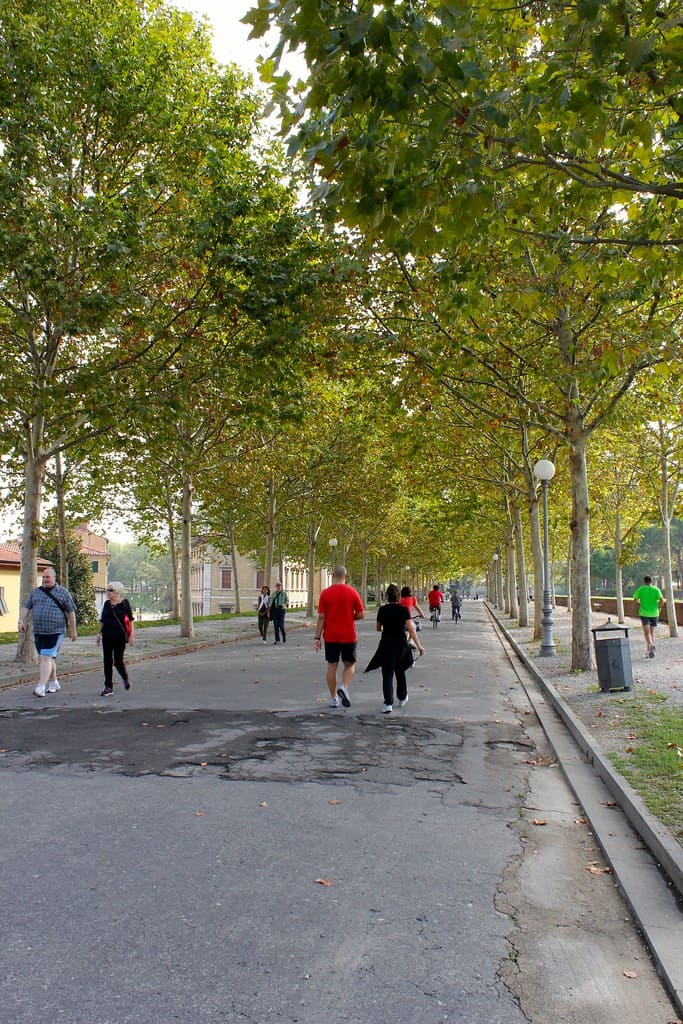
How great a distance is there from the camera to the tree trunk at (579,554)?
15398mm

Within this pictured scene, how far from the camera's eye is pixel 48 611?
11461 millimetres

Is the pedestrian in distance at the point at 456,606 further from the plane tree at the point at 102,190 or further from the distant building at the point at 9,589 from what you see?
the plane tree at the point at 102,190

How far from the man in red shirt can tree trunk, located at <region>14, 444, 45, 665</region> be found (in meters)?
7.99

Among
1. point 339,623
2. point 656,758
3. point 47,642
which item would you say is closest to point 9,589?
point 47,642

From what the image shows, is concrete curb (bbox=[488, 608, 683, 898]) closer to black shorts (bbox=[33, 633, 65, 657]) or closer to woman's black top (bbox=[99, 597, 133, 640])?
woman's black top (bbox=[99, 597, 133, 640])

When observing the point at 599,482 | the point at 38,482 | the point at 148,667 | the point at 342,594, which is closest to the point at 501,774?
the point at 342,594

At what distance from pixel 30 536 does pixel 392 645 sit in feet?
30.3

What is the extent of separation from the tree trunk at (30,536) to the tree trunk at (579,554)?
35.6ft

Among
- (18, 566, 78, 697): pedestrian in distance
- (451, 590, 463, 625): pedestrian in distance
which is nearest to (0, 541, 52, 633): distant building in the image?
(451, 590, 463, 625): pedestrian in distance

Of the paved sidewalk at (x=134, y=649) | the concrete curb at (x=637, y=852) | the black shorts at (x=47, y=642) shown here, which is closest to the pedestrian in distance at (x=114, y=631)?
the black shorts at (x=47, y=642)

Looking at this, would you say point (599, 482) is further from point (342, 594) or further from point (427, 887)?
point (427, 887)

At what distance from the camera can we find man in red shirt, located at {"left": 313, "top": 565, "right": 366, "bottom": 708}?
1061cm

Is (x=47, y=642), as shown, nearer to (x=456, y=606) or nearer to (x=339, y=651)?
(x=339, y=651)

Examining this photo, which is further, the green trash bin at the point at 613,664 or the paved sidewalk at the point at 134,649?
the paved sidewalk at the point at 134,649
